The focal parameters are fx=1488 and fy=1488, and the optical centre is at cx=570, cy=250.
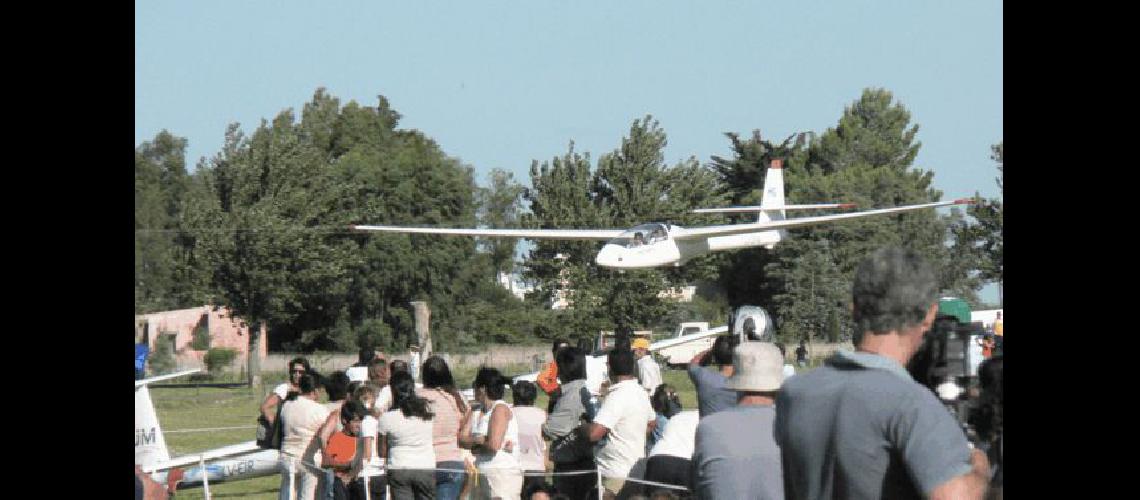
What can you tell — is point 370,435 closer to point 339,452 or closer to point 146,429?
point 339,452

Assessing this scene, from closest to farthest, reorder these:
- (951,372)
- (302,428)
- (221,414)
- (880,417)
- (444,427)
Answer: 1. (880,417)
2. (951,372)
3. (444,427)
4. (302,428)
5. (221,414)

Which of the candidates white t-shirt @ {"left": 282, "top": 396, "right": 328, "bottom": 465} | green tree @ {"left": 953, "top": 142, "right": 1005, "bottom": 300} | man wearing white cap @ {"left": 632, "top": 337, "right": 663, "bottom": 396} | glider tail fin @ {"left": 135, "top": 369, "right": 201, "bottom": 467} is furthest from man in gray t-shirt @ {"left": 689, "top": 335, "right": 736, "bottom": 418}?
green tree @ {"left": 953, "top": 142, "right": 1005, "bottom": 300}

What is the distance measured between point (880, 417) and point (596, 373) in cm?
981

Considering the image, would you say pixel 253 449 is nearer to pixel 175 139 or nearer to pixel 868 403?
pixel 868 403

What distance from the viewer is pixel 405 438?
30.7 ft

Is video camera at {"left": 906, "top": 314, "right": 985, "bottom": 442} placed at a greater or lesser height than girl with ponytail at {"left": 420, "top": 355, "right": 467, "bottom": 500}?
greater

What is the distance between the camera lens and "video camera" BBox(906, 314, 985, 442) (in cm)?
425

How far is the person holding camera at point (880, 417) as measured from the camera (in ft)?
10.9

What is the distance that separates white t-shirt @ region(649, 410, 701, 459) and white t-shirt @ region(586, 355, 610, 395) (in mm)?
4906

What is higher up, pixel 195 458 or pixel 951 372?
pixel 951 372

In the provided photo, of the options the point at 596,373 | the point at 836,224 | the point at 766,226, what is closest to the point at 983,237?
the point at 836,224

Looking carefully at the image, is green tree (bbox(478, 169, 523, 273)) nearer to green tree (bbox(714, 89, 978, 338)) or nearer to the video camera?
green tree (bbox(714, 89, 978, 338))

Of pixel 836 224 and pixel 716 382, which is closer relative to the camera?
pixel 716 382

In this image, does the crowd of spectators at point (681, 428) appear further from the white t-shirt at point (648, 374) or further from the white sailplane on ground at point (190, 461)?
the white sailplane on ground at point (190, 461)
